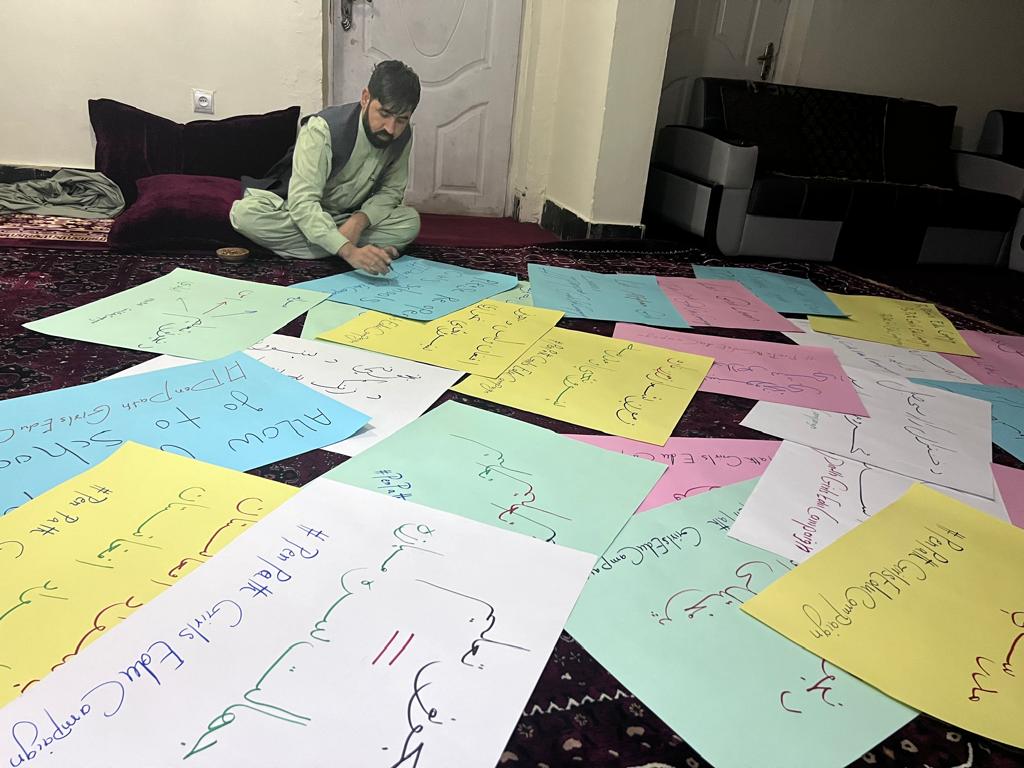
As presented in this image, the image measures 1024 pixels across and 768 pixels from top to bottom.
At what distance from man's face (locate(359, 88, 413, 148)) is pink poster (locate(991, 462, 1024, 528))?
3.74ft

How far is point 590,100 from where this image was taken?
271 cm

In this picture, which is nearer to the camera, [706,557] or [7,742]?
[7,742]

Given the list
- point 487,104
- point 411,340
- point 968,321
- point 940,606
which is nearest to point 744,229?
point 968,321

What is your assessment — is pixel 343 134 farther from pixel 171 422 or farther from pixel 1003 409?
pixel 1003 409

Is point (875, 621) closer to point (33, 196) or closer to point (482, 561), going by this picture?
point (482, 561)

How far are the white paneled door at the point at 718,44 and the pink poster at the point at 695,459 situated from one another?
2.91 metres

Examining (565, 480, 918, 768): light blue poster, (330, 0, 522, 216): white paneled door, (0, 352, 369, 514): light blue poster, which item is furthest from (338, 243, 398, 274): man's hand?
(330, 0, 522, 216): white paneled door

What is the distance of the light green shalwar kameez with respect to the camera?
62.2 inches

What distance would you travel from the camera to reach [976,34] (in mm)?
3684

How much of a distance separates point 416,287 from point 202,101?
185cm

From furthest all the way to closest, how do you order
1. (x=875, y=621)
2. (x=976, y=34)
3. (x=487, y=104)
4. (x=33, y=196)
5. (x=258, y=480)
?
(x=976, y=34) → (x=487, y=104) → (x=33, y=196) → (x=258, y=480) → (x=875, y=621)

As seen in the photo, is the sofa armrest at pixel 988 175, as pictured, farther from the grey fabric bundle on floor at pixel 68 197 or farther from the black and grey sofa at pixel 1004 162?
the grey fabric bundle on floor at pixel 68 197

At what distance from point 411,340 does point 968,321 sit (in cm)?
142

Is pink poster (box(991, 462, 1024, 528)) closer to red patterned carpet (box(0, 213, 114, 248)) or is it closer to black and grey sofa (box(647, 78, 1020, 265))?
red patterned carpet (box(0, 213, 114, 248))
